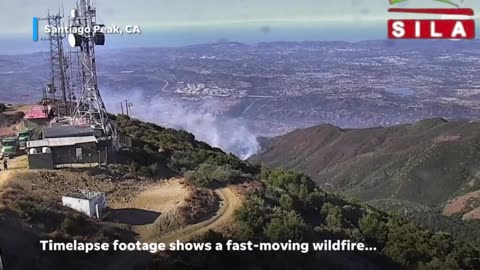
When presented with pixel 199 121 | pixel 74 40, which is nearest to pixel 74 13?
pixel 74 40

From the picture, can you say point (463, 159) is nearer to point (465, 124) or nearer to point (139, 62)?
point (465, 124)

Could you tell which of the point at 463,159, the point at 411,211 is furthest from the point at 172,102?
the point at 411,211

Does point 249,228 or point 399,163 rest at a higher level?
point 249,228

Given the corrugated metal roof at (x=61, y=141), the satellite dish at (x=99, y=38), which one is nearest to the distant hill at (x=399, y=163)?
the satellite dish at (x=99, y=38)

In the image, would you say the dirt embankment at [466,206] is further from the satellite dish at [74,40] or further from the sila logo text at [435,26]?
the satellite dish at [74,40]

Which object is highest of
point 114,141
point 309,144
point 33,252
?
point 114,141

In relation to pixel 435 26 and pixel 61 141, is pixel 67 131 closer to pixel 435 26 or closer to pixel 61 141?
pixel 61 141
